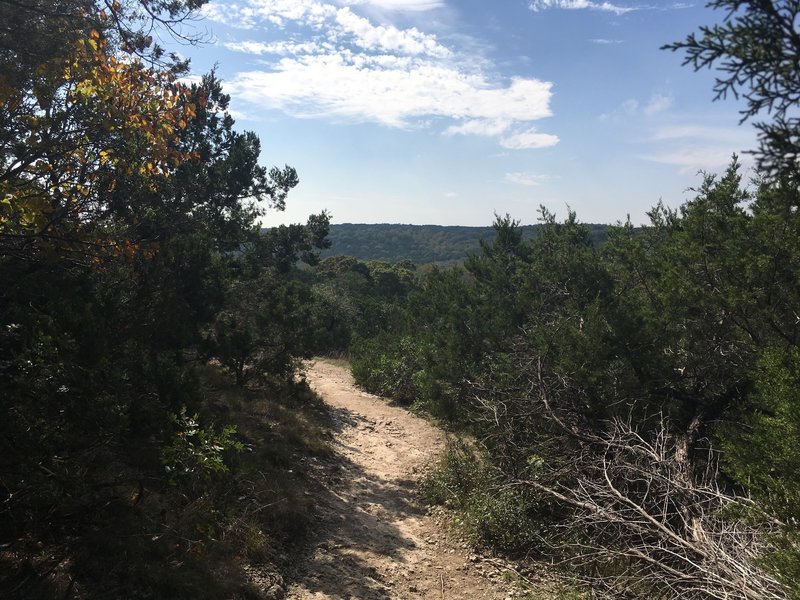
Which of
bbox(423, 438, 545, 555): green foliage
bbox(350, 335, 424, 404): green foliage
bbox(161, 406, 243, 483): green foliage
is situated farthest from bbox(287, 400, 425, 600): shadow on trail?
bbox(350, 335, 424, 404): green foliage

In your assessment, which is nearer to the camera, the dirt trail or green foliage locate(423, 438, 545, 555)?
the dirt trail

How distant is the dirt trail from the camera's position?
536 centimetres

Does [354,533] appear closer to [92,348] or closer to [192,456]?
[192,456]

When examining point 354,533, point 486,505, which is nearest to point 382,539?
point 354,533

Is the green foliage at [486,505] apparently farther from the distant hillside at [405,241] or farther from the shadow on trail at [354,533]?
the distant hillside at [405,241]

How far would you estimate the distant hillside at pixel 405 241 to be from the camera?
4131 inches

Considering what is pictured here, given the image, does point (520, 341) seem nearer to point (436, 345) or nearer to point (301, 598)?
point (436, 345)

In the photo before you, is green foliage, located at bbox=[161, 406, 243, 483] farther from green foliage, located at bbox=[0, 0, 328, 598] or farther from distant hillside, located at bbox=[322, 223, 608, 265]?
distant hillside, located at bbox=[322, 223, 608, 265]

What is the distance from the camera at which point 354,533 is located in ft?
21.4

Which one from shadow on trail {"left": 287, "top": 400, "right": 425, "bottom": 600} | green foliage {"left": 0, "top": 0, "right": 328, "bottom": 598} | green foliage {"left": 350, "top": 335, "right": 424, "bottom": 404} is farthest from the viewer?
green foliage {"left": 350, "top": 335, "right": 424, "bottom": 404}

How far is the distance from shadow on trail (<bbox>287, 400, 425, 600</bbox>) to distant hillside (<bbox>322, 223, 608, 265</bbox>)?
290ft

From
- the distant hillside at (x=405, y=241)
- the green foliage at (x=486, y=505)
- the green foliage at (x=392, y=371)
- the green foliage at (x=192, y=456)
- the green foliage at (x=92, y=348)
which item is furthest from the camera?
the distant hillside at (x=405, y=241)

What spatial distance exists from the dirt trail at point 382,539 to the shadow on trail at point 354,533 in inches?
0.5

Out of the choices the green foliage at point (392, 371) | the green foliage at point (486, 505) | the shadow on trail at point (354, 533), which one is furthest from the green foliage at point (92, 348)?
the green foliage at point (392, 371)
